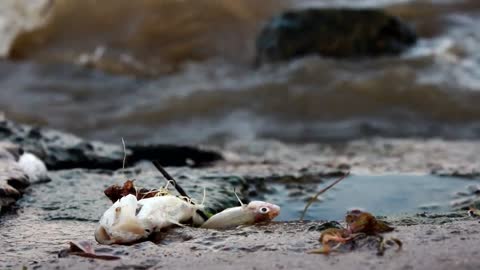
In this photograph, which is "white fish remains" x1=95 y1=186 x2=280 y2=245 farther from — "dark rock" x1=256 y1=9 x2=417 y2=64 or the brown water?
"dark rock" x1=256 y1=9 x2=417 y2=64

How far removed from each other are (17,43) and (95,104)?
4.06 m

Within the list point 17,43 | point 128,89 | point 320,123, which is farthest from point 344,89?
point 17,43

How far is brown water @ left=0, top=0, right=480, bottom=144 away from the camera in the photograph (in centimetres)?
672

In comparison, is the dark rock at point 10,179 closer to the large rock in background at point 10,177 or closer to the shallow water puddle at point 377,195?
the large rock in background at point 10,177

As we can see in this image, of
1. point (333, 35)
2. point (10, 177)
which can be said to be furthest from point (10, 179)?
point (333, 35)

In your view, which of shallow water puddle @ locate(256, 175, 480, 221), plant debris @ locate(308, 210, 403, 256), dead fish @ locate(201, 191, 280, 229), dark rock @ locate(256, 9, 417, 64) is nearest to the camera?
plant debris @ locate(308, 210, 403, 256)

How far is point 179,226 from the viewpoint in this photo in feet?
6.48

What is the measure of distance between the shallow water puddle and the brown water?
9.85 feet

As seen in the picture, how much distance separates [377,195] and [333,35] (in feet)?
23.2

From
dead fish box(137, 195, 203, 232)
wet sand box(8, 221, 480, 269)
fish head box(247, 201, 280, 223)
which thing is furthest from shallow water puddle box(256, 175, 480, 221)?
wet sand box(8, 221, 480, 269)

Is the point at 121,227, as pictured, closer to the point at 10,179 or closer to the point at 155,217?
the point at 155,217

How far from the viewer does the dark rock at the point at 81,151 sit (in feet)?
11.2

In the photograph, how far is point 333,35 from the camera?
9742 millimetres

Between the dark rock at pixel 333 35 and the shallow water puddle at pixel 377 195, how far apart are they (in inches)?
256
